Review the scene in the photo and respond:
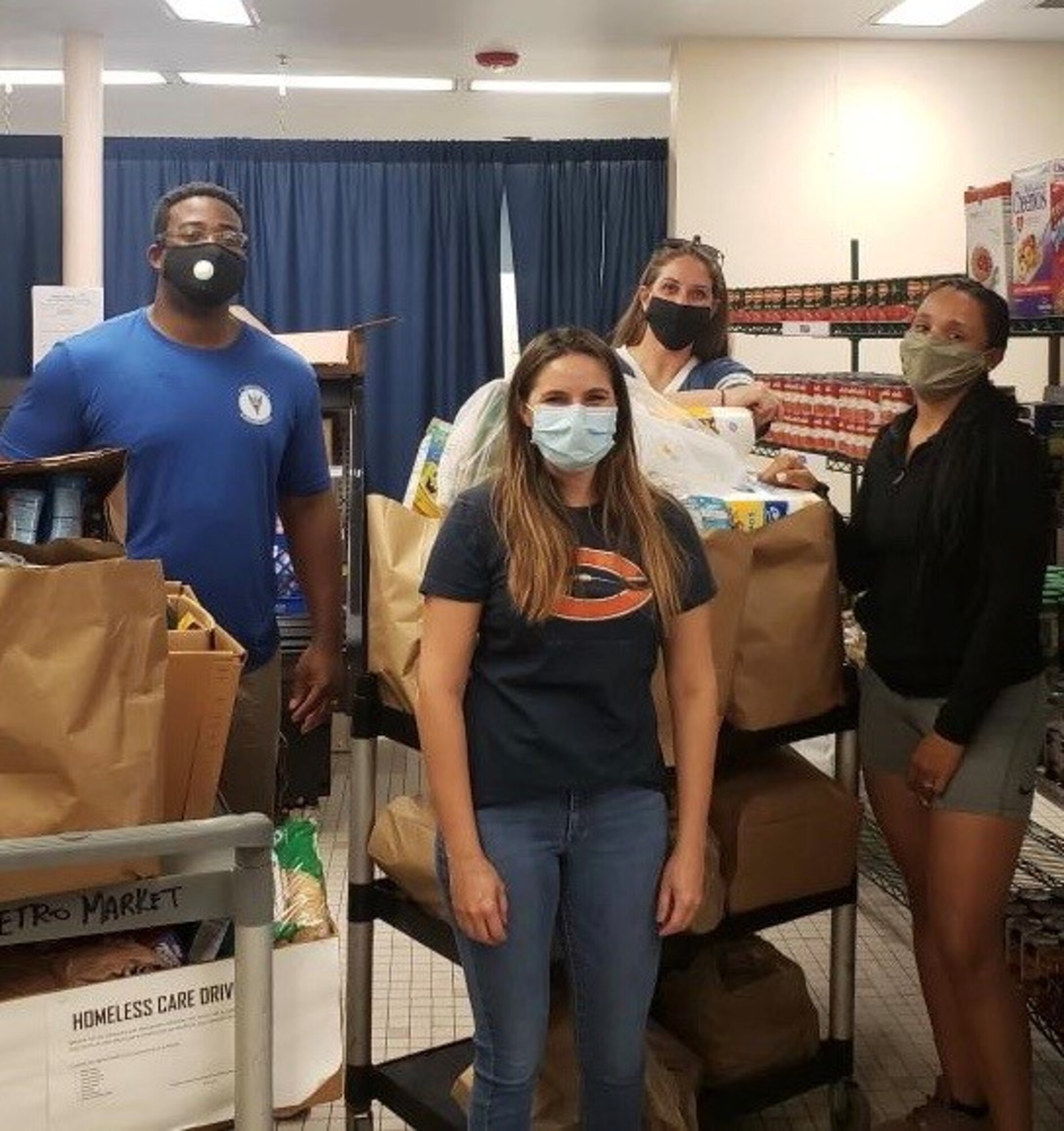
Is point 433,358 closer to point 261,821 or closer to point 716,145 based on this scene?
point 716,145

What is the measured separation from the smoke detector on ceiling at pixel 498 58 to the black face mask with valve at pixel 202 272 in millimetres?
4049

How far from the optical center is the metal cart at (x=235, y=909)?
4.33 ft

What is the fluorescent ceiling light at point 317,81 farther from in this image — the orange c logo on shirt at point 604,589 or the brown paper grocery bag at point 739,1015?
the orange c logo on shirt at point 604,589

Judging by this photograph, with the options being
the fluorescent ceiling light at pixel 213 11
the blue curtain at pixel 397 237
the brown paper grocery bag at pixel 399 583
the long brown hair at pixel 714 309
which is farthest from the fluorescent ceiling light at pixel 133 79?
the brown paper grocery bag at pixel 399 583

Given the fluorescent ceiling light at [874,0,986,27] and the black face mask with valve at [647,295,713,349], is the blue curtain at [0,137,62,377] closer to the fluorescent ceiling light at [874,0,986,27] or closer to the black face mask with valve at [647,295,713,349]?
the fluorescent ceiling light at [874,0,986,27]

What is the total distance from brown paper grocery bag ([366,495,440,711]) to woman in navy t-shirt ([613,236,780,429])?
62 centimetres

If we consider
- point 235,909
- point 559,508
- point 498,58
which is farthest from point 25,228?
point 235,909

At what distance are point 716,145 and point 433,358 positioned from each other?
1.74 metres

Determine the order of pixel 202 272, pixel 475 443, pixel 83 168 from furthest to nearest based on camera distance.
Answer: pixel 83 168
pixel 202 272
pixel 475 443

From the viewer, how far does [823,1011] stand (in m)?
3.08

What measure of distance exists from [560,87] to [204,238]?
16.1 feet

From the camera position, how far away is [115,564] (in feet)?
4.40

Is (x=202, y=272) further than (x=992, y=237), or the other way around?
(x=992, y=237)

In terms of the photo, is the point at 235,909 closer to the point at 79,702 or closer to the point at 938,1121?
the point at 79,702
